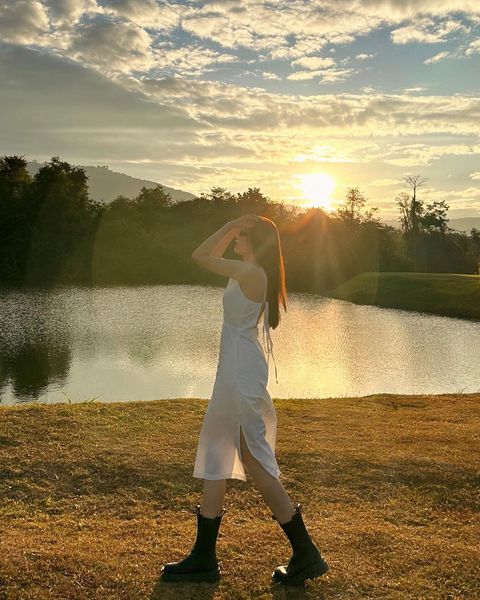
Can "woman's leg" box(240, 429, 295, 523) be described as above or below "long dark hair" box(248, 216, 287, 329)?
below

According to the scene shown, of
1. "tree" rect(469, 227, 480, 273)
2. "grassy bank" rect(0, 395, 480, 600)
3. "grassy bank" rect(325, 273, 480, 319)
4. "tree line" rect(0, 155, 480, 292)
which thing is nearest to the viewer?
"grassy bank" rect(0, 395, 480, 600)

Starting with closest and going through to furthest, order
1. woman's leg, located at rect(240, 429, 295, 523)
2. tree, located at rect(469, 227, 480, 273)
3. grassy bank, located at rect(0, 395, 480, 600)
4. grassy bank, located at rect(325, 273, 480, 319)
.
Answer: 1. woman's leg, located at rect(240, 429, 295, 523)
2. grassy bank, located at rect(0, 395, 480, 600)
3. grassy bank, located at rect(325, 273, 480, 319)
4. tree, located at rect(469, 227, 480, 273)

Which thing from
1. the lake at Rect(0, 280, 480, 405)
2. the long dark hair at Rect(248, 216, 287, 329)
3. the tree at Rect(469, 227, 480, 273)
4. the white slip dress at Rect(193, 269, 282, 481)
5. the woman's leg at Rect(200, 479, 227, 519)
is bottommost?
the lake at Rect(0, 280, 480, 405)

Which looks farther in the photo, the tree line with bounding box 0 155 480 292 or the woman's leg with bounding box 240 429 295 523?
the tree line with bounding box 0 155 480 292

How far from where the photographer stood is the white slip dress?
13.0ft

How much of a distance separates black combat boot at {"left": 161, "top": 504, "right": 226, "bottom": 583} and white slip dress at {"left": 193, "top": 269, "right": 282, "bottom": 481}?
0.36m

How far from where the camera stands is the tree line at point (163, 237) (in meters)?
56.9

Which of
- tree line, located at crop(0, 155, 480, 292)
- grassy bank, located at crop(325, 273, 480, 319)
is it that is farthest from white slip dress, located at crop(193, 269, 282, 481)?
tree line, located at crop(0, 155, 480, 292)

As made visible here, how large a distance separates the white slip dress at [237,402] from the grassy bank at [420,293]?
36.0 m

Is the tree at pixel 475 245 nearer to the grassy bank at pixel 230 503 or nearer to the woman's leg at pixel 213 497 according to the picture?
the grassy bank at pixel 230 503

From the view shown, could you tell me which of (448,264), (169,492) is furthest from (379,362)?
(448,264)

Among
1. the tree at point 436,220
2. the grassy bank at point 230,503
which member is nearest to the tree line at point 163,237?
the tree at point 436,220

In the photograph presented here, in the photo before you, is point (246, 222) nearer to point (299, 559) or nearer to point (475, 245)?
point (299, 559)

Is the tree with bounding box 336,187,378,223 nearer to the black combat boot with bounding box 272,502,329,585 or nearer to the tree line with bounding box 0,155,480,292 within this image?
the tree line with bounding box 0,155,480,292
